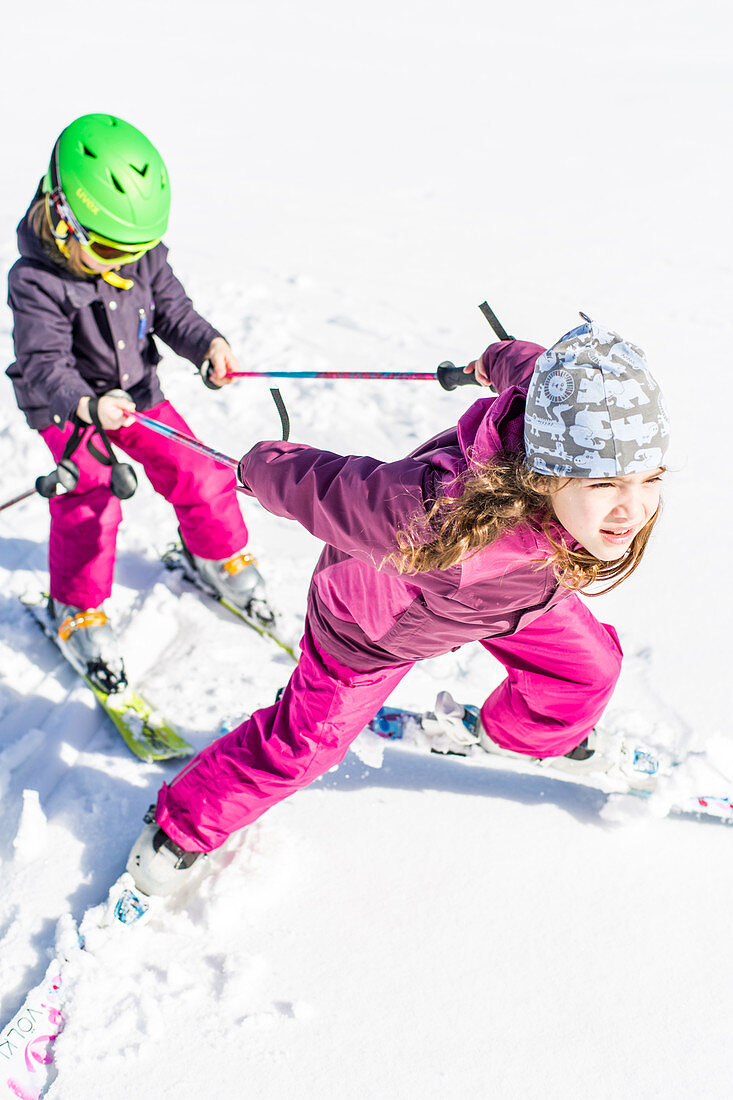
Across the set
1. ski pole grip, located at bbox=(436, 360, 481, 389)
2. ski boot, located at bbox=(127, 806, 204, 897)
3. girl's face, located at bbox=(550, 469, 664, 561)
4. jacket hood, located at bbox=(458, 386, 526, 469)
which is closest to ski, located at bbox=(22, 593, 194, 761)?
ski boot, located at bbox=(127, 806, 204, 897)

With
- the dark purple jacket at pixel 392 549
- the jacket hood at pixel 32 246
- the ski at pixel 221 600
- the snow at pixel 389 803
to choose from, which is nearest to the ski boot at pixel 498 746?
the snow at pixel 389 803

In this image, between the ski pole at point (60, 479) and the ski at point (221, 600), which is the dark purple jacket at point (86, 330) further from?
the ski at point (221, 600)

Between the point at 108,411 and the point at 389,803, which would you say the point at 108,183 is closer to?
the point at 108,411

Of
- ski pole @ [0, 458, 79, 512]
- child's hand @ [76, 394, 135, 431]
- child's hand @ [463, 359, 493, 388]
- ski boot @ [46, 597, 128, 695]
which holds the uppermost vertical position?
child's hand @ [76, 394, 135, 431]

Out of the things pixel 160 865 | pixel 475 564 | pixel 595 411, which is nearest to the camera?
pixel 595 411

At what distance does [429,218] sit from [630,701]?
5736 mm

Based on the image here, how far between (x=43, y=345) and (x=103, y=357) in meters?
0.25

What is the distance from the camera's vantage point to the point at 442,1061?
188 cm

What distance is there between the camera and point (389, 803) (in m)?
2.48

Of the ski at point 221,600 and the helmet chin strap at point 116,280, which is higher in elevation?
the helmet chin strap at point 116,280

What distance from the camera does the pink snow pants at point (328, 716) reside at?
2010 mm

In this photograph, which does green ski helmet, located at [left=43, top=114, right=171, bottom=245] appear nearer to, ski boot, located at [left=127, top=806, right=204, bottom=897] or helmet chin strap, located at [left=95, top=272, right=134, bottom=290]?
helmet chin strap, located at [left=95, top=272, right=134, bottom=290]

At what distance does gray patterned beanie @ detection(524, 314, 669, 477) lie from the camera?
1373mm

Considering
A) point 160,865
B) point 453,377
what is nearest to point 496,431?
point 453,377
